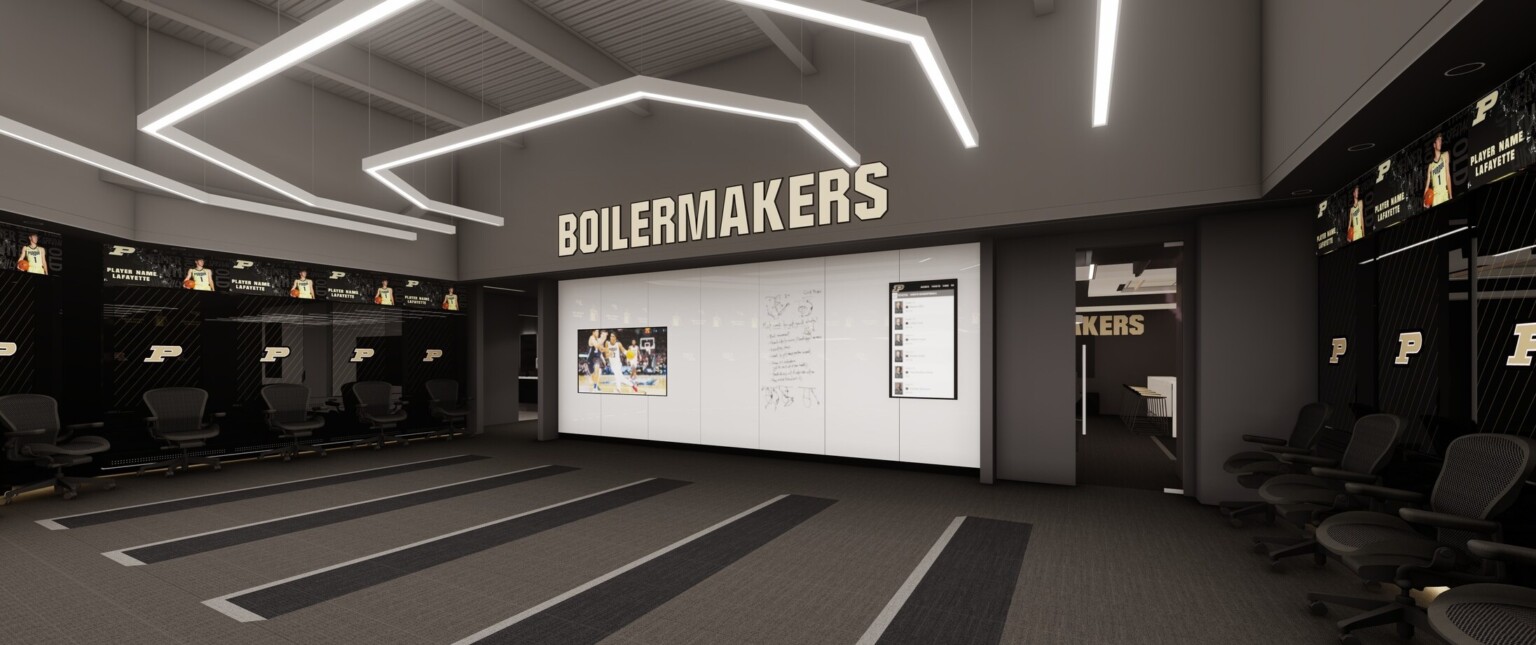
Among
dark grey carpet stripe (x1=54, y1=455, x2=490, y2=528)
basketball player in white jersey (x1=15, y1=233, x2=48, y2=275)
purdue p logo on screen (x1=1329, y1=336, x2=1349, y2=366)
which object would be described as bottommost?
dark grey carpet stripe (x1=54, y1=455, x2=490, y2=528)

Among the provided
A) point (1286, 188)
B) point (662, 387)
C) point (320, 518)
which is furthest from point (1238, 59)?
point (320, 518)

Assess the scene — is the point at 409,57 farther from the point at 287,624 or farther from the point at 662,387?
the point at 287,624

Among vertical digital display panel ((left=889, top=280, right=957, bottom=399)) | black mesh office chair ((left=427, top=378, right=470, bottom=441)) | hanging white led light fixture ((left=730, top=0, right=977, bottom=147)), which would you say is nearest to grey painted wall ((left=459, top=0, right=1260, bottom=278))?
vertical digital display panel ((left=889, top=280, right=957, bottom=399))

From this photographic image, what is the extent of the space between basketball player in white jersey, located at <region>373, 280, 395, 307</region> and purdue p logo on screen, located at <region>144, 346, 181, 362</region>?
7.54 feet

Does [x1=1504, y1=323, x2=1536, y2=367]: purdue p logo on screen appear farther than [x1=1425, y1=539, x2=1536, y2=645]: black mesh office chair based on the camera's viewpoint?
Yes

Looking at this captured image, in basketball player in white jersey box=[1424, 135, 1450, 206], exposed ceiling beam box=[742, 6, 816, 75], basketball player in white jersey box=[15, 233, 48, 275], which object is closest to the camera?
basketball player in white jersey box=[1424, 135, 1450, 206]

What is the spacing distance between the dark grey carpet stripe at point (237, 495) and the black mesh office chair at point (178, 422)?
4.95ft

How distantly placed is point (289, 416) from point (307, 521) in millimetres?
3978

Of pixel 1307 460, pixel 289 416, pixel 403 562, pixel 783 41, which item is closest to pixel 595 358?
pixel 289 416

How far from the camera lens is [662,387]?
877 cm

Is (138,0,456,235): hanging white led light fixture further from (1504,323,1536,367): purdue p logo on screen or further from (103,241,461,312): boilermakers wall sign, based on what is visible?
(1504,323,1536,367): purdue p logo on screen

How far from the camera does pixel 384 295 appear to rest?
9.34 meters

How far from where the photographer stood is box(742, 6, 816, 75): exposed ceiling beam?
589 cm

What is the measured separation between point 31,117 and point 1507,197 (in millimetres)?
11100
